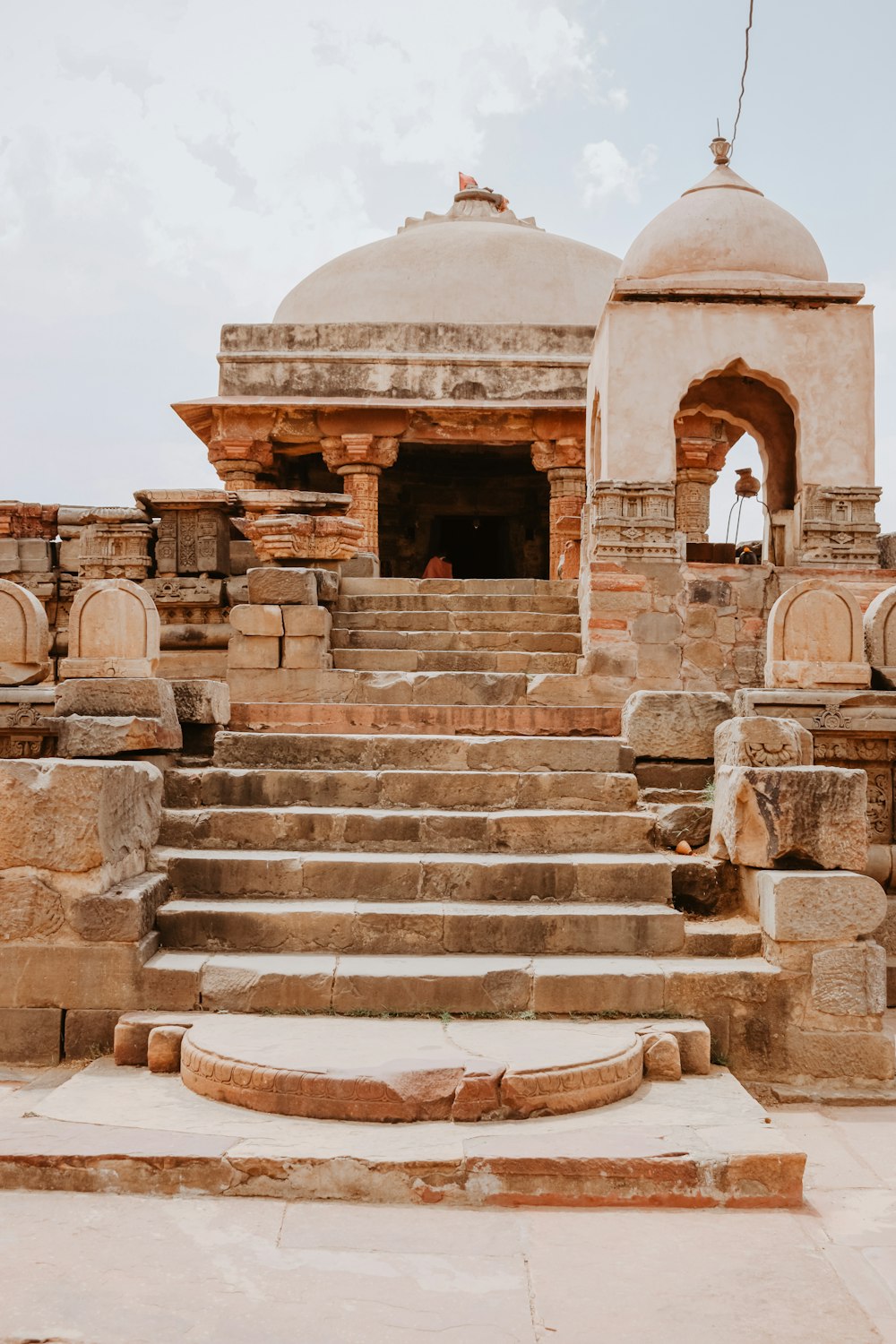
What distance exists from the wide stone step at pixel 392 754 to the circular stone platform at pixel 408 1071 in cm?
171

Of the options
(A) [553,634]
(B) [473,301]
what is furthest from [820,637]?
(B) [473,301]

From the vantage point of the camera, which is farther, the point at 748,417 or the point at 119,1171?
the point at 748,417

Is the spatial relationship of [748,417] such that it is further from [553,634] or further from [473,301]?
[473,301]

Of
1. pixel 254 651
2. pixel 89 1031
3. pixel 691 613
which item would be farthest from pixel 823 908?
pixel 691 613

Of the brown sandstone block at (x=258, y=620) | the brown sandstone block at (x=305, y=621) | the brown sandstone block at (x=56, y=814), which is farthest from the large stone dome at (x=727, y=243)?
the brown sandstone block at (x=56, y=814)

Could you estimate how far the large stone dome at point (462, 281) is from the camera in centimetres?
1440

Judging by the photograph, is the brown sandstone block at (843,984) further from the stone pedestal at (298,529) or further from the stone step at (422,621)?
the stone pedestal at (298,529)

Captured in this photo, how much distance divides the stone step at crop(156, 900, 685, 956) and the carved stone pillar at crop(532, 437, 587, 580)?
8.48m

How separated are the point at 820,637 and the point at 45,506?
264 inches

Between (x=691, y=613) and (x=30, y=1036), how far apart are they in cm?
564

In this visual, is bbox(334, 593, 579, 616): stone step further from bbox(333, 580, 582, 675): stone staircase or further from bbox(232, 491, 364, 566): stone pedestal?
bbox(232, 491, 364, 566): stone pedestal

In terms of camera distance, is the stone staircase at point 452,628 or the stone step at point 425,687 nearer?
the stone step at point 425,687

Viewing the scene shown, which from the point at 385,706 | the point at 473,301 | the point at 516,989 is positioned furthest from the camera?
the point at 473,301

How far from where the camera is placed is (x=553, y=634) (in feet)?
26.5
